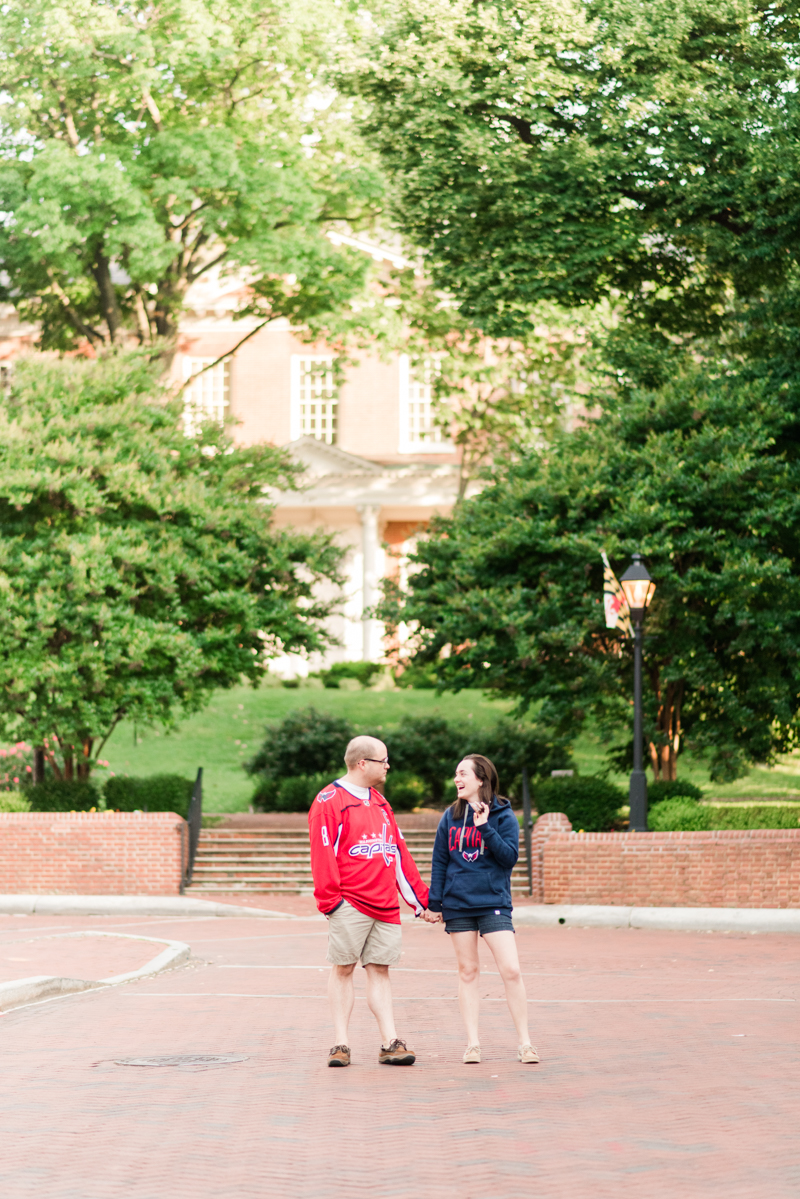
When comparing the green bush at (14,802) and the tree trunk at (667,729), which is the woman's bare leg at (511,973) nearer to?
the tree trunk at (667,729)

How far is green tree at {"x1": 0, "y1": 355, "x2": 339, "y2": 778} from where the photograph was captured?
20938 millimetres

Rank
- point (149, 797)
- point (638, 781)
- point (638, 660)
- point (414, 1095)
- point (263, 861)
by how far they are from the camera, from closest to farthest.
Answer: point (414, 1095) < point (638, 660) < point (638, 781) < point (263, 861) < point (149, 797)

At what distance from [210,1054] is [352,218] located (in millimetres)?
25456

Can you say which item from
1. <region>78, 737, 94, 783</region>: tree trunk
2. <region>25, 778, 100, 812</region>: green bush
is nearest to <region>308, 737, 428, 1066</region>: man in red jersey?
<region>25, 778, 100, 812</region>: green bush

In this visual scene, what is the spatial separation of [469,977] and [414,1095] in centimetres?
98

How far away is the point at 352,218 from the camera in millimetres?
30828

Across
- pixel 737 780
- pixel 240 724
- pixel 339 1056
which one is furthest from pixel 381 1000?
pixel 240 724

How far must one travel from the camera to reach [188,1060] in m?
7.77

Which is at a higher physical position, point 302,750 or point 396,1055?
point 302,750

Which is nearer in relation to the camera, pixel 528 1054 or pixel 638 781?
pixel 528 1054

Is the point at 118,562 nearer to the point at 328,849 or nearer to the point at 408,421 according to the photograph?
the point at 328,849

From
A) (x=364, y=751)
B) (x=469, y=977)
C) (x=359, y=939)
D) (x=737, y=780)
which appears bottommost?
(x=737, y=780)

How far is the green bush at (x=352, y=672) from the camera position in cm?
3797

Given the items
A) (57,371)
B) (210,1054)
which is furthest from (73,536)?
(210,1054)
